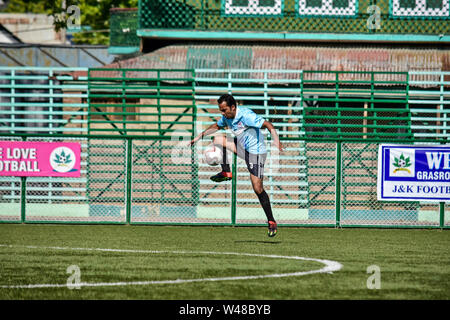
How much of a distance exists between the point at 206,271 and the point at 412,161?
338 inches

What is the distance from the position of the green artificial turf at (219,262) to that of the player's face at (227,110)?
1910 millimetres

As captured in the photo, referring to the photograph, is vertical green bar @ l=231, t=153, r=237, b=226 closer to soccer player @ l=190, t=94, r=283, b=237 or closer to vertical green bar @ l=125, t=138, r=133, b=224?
vertical green bar @ l=125, t=138, r=133, b=224

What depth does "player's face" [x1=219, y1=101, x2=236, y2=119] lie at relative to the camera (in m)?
11.7

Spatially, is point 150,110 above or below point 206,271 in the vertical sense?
above

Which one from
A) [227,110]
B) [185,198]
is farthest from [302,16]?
[227,110]

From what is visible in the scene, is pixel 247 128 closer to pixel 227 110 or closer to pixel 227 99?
pixel 227 110

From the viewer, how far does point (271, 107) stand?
66.8 feet

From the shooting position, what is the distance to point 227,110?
1173cm

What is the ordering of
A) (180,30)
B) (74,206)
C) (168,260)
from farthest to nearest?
(180,30)
(74,206)
(168,260)

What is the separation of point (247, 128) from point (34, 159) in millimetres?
6321

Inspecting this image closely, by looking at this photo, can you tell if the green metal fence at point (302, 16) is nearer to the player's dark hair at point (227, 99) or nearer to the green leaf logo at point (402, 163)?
the green leaf logo at point (402, 163)

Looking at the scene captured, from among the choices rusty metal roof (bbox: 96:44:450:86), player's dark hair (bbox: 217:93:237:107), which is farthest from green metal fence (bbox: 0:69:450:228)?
player's dark hair (bbox: 217:93:237:107)

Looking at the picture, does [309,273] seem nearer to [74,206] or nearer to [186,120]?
[74,206]
